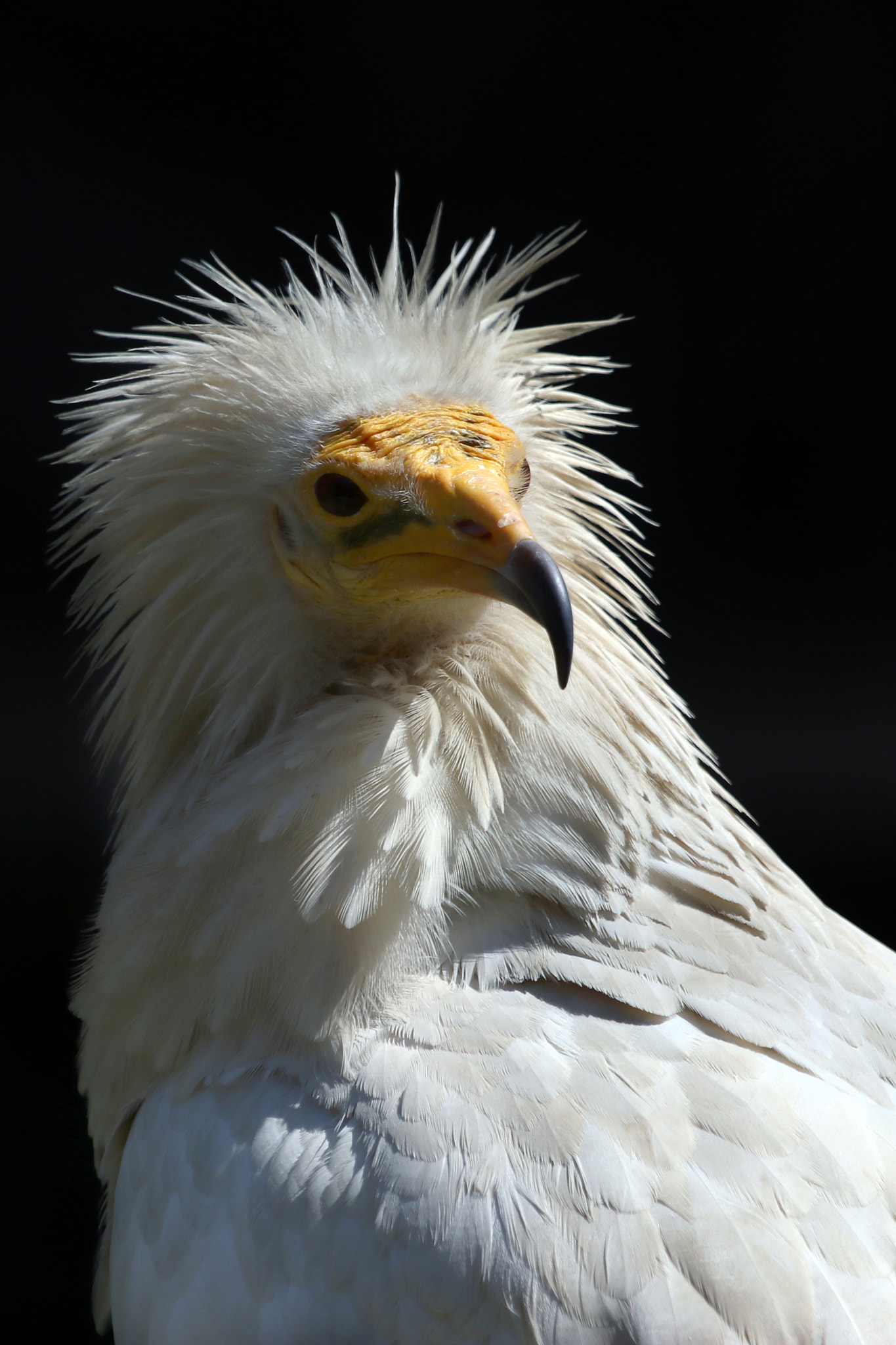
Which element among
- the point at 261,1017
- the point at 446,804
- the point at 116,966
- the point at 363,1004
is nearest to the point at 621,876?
the point at 446,804

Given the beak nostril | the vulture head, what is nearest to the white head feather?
the vulture head

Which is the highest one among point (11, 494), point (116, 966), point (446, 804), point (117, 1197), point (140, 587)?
point (11, 494)

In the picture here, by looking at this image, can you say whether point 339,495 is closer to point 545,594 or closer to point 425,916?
point 545,594

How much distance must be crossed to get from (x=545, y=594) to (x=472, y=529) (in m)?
0.12

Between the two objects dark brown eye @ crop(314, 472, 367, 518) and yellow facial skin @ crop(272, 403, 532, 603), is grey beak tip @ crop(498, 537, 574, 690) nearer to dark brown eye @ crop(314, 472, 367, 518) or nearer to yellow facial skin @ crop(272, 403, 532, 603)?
yellow facial skin @ crop(272, 403, 532, 603)

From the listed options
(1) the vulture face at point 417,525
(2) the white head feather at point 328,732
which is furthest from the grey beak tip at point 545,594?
(2) the white head feather at point 328,732

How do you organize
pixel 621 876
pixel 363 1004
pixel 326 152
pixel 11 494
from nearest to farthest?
1. pixel 363 1004
2. pixel 621 876
3. pixel 326 152
4. pixel 11 494

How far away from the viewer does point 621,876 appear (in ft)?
4.70

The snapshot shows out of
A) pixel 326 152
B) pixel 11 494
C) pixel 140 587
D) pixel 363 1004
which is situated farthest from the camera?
pixel 11 494

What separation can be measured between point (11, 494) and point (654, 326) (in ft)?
6.58

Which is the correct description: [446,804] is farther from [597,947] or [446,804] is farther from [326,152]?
[326,152]

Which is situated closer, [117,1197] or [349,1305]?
[349,1305]

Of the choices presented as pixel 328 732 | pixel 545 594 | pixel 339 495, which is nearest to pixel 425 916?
pixel 328 732

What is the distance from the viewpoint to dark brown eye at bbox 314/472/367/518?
144 centimetres
